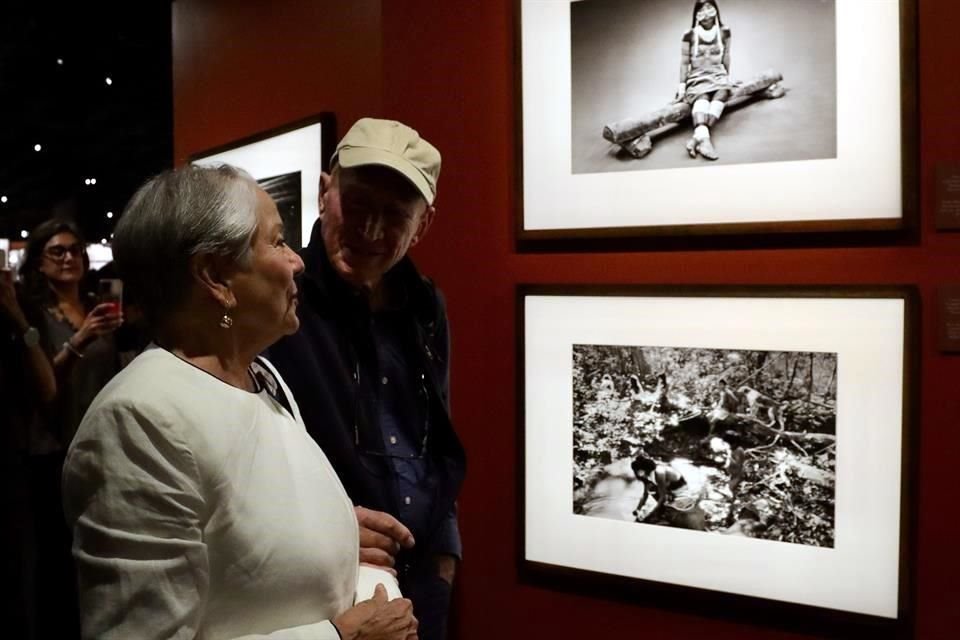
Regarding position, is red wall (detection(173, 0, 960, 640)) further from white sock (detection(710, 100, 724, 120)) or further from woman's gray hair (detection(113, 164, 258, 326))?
woman's gray hair (detection(113, 164, 258, 326))

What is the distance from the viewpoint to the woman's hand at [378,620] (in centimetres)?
107

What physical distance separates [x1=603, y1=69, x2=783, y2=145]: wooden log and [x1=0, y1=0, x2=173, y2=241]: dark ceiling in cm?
374

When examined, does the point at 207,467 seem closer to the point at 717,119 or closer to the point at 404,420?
the point at 404,420

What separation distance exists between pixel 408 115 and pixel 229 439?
127 centimetres

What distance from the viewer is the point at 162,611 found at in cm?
88

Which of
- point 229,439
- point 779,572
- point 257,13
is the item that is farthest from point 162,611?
point 257,13

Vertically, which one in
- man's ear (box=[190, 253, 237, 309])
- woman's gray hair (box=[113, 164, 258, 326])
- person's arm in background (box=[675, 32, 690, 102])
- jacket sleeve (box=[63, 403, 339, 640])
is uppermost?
person's arm in background (box=[675, 32, 690, 102])

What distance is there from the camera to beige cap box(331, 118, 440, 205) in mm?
1416

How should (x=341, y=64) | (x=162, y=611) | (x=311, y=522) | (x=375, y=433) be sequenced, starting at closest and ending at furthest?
(x=162, y=611) < (x=311, y=522) < (x=375, y=433) < (x=341, y=64)

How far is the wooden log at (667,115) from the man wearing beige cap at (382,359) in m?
0.53

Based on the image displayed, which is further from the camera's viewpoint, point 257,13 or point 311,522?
point 257,13

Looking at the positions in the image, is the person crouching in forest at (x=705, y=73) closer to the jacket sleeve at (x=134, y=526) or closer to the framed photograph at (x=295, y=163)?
the framed photograph at (x=295, y=163)

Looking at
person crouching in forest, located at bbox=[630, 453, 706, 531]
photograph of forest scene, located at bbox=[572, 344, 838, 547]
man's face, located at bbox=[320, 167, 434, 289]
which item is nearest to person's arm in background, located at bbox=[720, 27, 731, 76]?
photograph of forest scene, located at bbox=[572, 344, 838, 547]

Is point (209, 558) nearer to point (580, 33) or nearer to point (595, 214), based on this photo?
point (595, 214)
